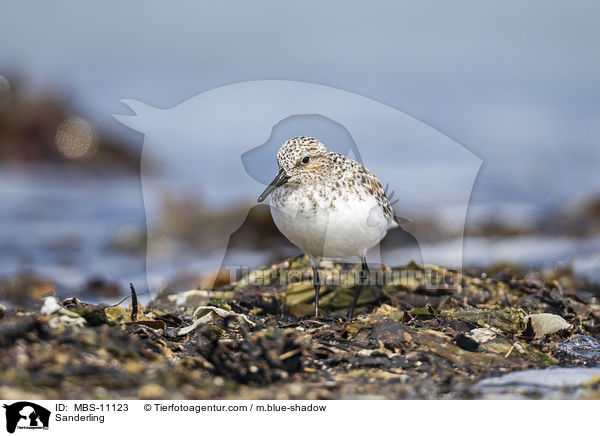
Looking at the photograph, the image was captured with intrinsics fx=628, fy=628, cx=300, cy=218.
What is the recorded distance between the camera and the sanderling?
3.22m

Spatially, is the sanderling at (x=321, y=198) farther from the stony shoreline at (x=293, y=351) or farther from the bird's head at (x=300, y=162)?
the stony shoreline at (x=293, y=351)

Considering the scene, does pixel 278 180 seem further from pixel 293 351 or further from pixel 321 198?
pixel 293 351

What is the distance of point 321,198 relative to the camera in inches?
129

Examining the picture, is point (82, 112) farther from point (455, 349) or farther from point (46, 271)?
point (455, 349)

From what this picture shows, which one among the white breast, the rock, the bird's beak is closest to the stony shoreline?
the rock

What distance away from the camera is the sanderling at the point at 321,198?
322 centimetres

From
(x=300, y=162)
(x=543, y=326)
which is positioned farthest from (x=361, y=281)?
(x=543, y=326)

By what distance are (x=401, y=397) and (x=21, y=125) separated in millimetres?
10902
